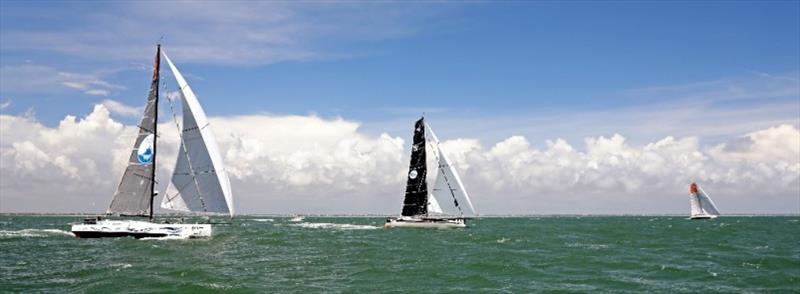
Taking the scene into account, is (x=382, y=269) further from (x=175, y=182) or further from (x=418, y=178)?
(x=418, y=178)

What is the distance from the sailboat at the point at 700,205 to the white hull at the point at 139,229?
503 feet

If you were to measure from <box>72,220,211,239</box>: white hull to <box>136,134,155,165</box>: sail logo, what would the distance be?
5.18m

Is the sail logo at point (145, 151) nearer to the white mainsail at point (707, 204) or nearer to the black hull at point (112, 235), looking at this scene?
the black hull at point (112, 235)

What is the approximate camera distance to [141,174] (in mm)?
53906

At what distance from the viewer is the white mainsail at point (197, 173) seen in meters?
50.4

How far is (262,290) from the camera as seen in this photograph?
93.5 ft

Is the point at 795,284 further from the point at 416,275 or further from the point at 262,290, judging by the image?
the point at 262,290

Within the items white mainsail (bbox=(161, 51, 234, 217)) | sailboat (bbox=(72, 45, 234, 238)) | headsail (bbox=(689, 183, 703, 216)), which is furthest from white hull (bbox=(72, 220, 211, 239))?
headsail (bbox=(689, 183, 703, 216))

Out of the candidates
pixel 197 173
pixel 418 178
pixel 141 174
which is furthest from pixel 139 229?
pixel 418 178

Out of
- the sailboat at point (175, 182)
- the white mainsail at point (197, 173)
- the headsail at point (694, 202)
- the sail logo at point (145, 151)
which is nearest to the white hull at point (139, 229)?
the sailboat at point (175, 182)

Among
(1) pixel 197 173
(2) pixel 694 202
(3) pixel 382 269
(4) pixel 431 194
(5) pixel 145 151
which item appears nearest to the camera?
(3) pixel 382 269

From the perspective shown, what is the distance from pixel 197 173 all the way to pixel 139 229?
313 inches

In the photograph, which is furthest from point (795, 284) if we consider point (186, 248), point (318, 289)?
point (186, 248)

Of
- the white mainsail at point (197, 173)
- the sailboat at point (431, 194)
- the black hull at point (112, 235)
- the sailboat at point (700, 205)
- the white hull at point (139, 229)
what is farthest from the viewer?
the sailboat at point (700, 205)
